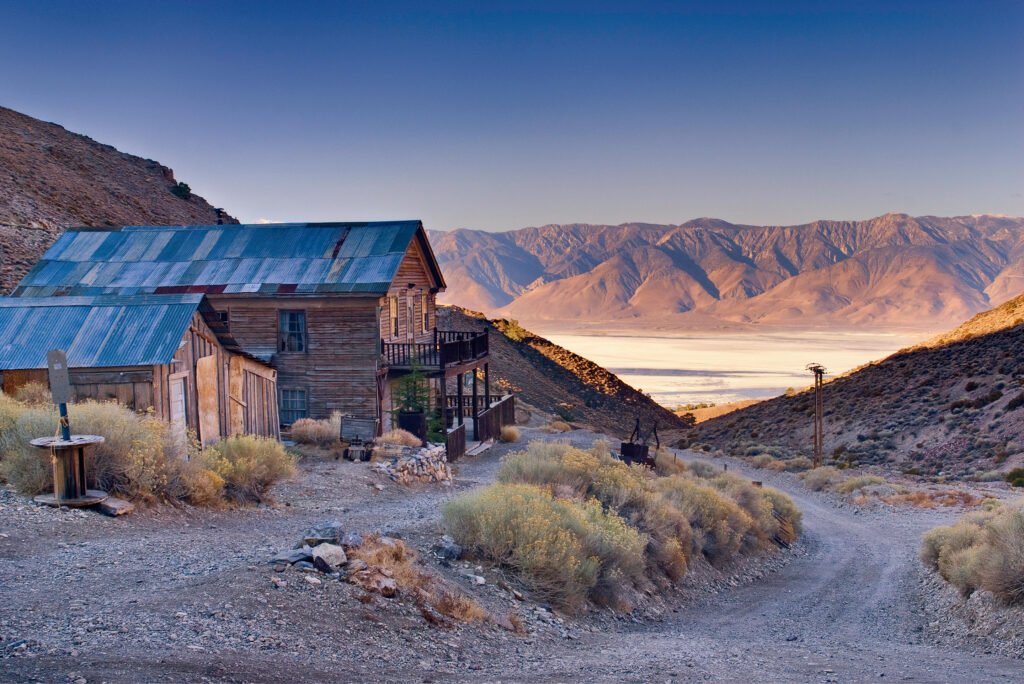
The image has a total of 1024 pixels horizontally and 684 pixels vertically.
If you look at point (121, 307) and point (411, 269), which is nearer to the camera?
point (121, 307)

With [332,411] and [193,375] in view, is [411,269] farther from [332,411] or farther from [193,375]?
[193,375]

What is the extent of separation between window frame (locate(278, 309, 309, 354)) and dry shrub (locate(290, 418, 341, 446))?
3.07 meters

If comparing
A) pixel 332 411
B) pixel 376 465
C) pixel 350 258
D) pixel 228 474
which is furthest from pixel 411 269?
pixel 228 474

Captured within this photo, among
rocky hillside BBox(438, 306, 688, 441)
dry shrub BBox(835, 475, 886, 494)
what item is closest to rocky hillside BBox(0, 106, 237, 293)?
rocky hillside BBox(438, 306, 688, 441)

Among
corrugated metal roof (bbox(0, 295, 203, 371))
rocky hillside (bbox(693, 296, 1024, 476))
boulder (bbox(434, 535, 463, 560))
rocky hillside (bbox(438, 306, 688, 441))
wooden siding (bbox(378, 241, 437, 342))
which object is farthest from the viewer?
rocky hillside (bbox(438, 306, 688, 441))

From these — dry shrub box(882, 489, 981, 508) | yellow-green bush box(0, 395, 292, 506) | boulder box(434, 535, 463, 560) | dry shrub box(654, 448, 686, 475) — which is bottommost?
dry shrub box(882, 489, 981, 508)

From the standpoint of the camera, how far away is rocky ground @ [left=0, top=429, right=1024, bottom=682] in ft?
22.6

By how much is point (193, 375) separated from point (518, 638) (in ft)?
32.9

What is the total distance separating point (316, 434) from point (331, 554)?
12151 millimetres

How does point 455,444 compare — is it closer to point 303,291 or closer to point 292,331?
point 292,331

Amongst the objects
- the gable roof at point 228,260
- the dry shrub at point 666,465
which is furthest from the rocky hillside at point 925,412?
the gable roof at point 228,260

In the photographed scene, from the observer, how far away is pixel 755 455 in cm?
4053

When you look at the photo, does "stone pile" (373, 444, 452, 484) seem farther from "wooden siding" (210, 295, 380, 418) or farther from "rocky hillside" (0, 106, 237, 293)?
"rocky hillside" (0, 106, 237, 293)

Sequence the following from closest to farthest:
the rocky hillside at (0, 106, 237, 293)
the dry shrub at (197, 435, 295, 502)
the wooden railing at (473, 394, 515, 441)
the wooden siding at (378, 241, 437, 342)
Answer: the dry shrub at (197, 435, 295, 502)
the wooden siding at (378, 241, 437, 342)
the wooden railing at (473, 394, 515, 441)
the rocky hillside at (0, 106, 237, 293)
